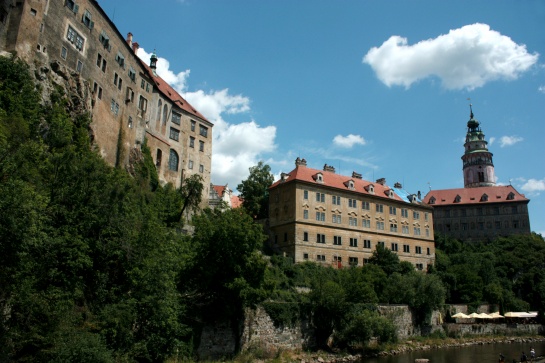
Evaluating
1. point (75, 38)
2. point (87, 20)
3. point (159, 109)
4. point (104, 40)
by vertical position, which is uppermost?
point (87, 20)

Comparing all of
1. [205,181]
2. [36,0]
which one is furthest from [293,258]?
[36,0]

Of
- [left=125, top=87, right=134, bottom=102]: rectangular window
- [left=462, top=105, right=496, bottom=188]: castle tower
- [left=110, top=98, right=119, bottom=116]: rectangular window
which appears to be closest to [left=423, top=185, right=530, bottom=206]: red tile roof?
[left=462, top=105, right=496, bottom=188]: castle tower

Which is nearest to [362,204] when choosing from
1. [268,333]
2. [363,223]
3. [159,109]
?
[363,223]

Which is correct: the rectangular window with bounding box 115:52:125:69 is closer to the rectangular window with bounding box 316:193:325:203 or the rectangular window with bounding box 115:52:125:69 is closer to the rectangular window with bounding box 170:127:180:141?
the rectangular window with bounding box 170:127:180:141

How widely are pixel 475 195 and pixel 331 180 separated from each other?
157 ft

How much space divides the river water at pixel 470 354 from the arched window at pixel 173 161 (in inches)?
1100

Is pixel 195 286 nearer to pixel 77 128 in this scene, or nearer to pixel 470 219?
pixel 77 128

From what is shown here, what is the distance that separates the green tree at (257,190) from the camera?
55.6m

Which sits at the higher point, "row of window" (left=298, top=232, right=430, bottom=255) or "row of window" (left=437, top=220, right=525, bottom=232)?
"row of window" (left=437, top=220, right=525, bottom=232)

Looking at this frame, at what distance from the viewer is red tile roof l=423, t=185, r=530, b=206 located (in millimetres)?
86625

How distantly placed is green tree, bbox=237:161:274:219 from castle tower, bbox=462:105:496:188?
67.9 metres

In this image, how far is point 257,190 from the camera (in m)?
56.0

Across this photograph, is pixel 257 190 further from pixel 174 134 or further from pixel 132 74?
pixel 132 74

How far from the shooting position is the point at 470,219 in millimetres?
87812
